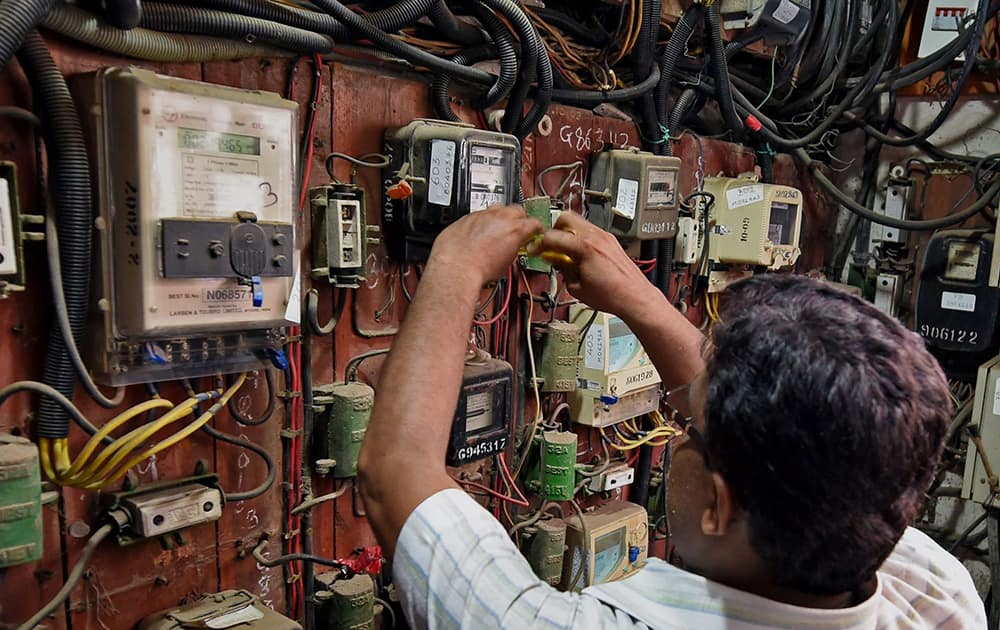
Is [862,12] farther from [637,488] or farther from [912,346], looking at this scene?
[912,346]

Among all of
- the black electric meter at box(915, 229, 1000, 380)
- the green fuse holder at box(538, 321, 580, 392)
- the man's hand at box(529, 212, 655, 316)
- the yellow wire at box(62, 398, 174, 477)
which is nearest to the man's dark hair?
the man's hand at box(529, 212, 655, 316)

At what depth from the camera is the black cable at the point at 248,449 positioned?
5.00 feet

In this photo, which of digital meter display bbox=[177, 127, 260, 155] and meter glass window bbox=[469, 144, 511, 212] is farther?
meter glass window bbox=[469, 144, 511, 212]

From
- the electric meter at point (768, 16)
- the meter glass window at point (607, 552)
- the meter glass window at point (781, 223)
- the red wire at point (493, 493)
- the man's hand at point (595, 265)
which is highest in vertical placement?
the electric meter at point (768, 16)

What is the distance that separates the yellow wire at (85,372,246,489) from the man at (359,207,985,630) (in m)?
0.68

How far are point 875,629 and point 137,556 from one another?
4.38 feet

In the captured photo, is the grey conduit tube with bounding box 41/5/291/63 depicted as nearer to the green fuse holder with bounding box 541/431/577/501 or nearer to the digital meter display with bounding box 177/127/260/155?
the digital meter display with bounding box 177/127/260/155

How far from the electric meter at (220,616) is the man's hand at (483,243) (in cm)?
92

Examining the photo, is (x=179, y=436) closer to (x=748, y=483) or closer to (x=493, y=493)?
(x=493, y=493)

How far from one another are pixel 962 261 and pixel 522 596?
282cm

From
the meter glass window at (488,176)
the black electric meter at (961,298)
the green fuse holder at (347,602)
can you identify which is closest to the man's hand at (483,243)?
the meter glass window at (488,176)

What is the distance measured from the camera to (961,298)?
2.90 metres

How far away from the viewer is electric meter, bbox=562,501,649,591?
7.49ft

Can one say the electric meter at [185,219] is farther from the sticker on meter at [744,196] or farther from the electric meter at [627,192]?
the sticker on meter at [744,196]
